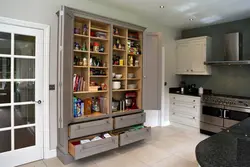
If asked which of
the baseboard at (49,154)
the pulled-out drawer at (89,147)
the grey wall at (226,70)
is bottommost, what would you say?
the baseboard at (49,154)

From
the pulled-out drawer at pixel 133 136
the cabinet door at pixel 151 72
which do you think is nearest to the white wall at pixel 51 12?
the cabinet door at pixel 151 72

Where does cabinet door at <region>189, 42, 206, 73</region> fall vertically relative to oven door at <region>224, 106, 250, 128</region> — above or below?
above

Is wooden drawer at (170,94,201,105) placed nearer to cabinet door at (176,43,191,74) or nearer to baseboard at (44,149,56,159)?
cabinet door at (176,43,191,74)

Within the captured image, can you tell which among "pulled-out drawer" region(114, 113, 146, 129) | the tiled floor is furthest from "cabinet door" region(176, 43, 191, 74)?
"pulled-out drawer" region(114, 113, 146, 129)

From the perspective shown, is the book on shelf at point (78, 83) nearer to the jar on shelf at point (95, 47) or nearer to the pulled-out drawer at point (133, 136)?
the jar on shelf at point (95, 47)

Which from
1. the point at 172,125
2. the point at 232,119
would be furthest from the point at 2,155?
the point at 232,119

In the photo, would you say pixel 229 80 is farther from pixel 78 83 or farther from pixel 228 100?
pixel 78 83

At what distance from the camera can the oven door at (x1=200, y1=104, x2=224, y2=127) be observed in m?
3.90

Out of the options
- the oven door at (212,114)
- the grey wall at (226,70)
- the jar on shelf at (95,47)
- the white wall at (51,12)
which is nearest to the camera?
the white wall at (51,12)

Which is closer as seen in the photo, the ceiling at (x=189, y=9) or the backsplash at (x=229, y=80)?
the ceiling at (x=189, y=9)

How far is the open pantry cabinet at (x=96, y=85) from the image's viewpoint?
260 centimetres

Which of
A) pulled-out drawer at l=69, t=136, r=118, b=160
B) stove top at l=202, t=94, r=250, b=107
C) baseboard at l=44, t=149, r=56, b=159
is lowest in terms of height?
baseboard at l=44, t=149, r=56, b=159

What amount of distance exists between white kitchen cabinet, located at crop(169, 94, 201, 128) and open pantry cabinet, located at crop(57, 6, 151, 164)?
1552mm

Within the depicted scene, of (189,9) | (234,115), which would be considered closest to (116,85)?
(189,9)
